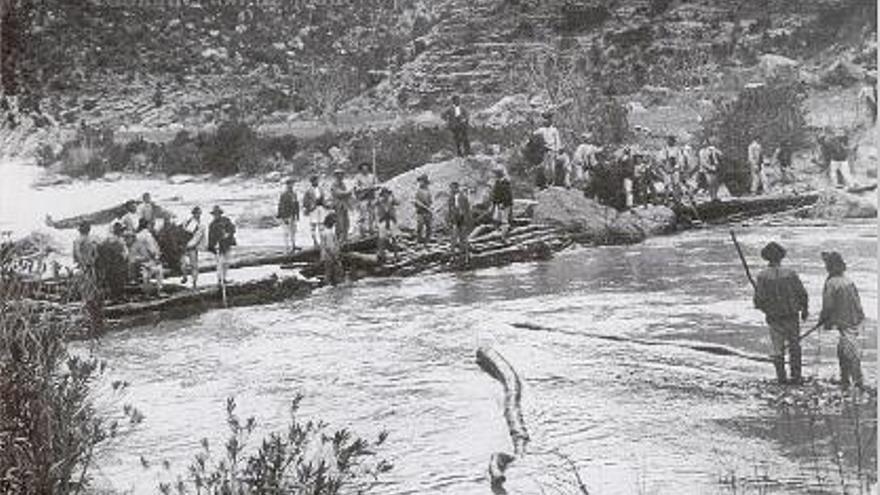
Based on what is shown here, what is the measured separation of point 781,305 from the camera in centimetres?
441

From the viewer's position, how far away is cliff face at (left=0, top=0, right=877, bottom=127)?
4852 mm

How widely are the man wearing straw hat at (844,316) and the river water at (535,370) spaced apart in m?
0.04

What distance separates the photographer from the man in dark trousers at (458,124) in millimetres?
5281

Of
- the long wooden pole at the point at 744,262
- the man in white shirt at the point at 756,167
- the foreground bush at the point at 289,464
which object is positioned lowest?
the foreground bush at the point at 289,464

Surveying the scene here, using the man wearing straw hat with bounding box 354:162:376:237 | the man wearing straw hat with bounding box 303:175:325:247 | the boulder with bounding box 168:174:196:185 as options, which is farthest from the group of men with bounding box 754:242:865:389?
the boulder with bounding box 168:174:196:185

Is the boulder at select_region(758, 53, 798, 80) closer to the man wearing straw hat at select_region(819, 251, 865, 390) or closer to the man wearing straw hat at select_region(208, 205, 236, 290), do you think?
the man wearing straw hat at select_region(819, 251, 865, 390)

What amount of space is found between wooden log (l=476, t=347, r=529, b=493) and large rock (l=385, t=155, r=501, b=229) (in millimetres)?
947

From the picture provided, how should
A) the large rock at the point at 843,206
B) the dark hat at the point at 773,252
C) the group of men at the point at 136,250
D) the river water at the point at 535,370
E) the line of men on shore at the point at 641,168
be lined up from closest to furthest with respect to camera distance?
the river water at the point at 535,370, the large rock at the point at 843,206, the dark hat at the point at 773,252, the line of men on shore at the point at 641,168, the group of men at the point at 136,250

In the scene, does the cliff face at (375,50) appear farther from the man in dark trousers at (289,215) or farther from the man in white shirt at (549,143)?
the man in dark trousers at (289,215)

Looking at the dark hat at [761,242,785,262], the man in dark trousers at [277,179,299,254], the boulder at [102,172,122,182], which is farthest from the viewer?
the man in dark trousers at [277,179,299,254]

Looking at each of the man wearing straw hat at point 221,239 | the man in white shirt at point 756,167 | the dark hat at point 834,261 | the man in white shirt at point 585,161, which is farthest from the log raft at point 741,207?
the man wearing straw hat at point 221,239

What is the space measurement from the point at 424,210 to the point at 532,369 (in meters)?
1.10

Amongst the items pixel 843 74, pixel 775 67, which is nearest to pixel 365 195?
pixel 775 67

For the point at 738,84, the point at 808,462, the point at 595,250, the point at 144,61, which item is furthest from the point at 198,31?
the point at 808,462
